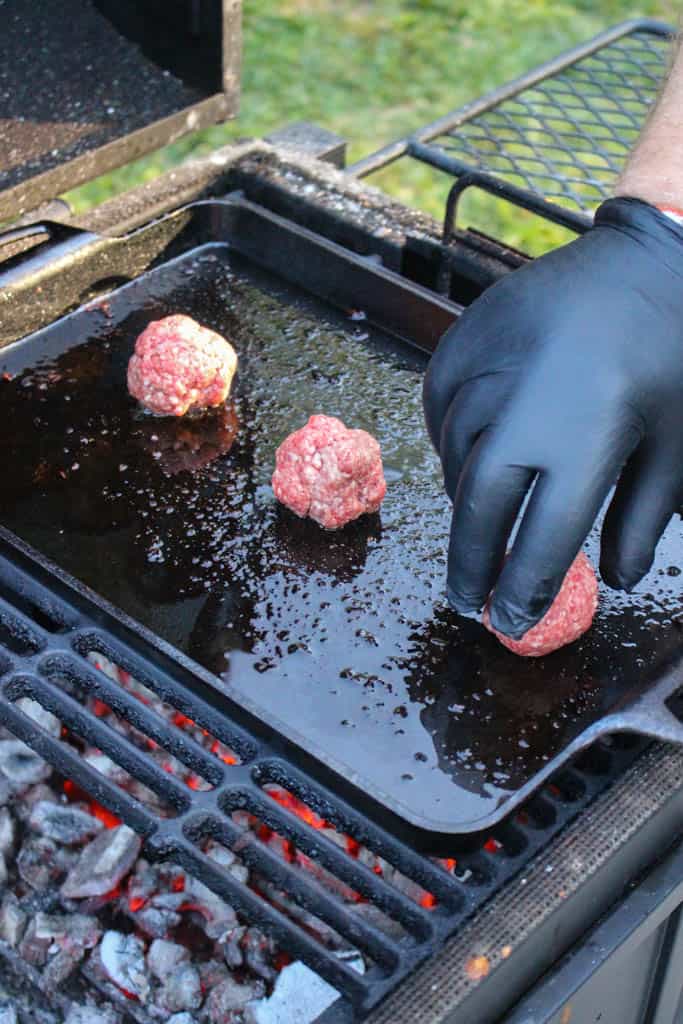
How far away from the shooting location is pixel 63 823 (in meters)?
2.06

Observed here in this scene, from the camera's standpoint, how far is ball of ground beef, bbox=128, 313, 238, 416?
7.80 ft

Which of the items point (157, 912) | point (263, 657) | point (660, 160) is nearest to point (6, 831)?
point (157, 912)

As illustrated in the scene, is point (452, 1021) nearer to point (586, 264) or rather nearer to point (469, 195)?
point (586, 264)

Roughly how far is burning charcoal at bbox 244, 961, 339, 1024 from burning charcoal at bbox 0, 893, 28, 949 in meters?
0.40

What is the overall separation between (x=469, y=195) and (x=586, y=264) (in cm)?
365

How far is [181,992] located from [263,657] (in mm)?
542

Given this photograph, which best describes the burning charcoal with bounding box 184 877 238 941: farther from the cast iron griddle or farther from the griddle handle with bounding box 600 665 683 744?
the griddle handle with bounding box 600 665 683 744

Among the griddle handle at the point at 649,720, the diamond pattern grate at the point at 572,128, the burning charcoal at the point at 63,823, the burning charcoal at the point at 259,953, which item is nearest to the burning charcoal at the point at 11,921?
the burning charcoal at the point at 63,823

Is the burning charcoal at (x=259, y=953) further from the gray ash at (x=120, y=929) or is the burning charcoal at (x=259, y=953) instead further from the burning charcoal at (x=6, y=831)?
the burning charcoal at (x=6, y=831)

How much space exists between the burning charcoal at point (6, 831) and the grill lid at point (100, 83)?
48.6 inches

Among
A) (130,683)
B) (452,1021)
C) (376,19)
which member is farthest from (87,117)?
(376,19)

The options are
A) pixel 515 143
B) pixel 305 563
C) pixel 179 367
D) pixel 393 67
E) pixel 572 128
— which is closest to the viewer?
pixel 305 563

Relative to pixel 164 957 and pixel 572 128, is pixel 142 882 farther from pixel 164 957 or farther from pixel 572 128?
pixel 572 128

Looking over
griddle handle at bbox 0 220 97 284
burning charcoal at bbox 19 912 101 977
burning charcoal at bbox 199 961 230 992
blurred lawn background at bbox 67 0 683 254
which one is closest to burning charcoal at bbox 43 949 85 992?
burning charcoal at bbox 19 912 101 977
